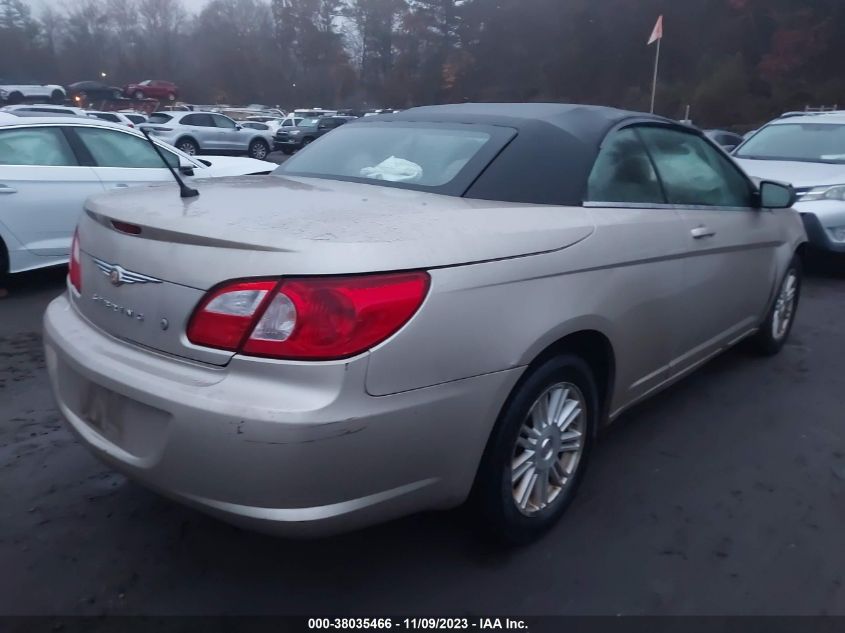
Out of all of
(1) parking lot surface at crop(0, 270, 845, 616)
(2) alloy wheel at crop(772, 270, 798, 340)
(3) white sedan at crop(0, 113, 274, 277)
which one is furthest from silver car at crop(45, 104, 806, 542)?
(3) white sedan at crop(0, 113, 274, 277)

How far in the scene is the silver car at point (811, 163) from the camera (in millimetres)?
7137

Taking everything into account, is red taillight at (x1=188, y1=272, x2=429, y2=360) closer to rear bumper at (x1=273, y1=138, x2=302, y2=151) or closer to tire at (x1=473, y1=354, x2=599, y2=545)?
tire at (x1=473, y1=354, x2=599, y2=545)

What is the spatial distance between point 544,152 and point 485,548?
157 centimetres

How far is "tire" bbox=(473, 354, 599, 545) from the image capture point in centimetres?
255

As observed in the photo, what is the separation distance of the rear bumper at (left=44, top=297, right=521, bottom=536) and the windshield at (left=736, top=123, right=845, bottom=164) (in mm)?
7288

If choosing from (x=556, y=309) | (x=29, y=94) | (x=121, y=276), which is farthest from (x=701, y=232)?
(x=29, y=94)

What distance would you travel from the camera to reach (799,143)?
860 cm

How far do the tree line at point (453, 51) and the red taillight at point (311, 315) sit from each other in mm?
39971

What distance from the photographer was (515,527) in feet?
8.93

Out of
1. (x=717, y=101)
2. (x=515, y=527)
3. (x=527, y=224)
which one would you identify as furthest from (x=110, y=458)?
(x=717, y=101)

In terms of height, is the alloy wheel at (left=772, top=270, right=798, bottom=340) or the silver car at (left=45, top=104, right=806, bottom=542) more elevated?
the silver car at (left=45, top=104, right=806, bottom=542)

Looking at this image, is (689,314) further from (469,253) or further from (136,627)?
(136,627)

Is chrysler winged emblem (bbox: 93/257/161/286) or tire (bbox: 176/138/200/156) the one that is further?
tire (bbox: 176/138/200/156)

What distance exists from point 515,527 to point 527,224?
1.08 m
